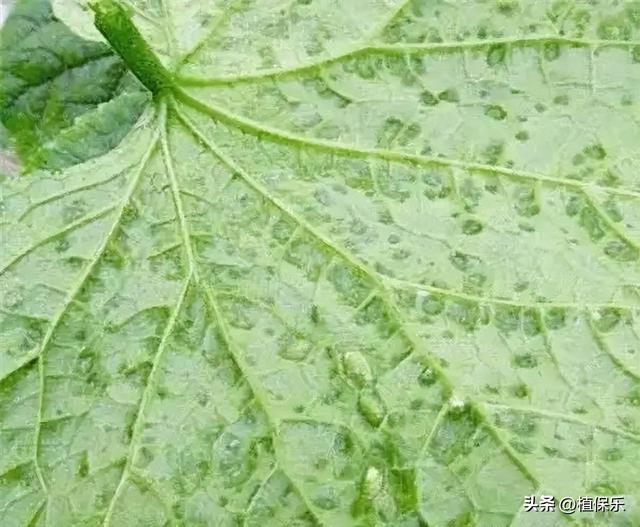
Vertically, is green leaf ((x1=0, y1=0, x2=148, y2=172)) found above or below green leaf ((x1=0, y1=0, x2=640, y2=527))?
above

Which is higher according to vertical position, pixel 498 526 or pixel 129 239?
pixel 129 239

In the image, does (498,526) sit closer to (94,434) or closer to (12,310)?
(94,434)

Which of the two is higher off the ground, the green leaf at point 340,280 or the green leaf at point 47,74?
the green leaf at point 47,74

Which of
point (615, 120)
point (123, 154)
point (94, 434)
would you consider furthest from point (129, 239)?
point (615, 120)

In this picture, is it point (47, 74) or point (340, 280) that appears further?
point (47, 74)

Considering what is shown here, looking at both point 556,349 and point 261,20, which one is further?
point 261,20

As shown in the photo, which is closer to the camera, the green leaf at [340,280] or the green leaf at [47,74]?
the green leaf at [340,280]

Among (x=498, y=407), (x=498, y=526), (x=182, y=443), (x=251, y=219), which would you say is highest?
(x=251, y=219)

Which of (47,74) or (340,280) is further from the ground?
(47,74)
